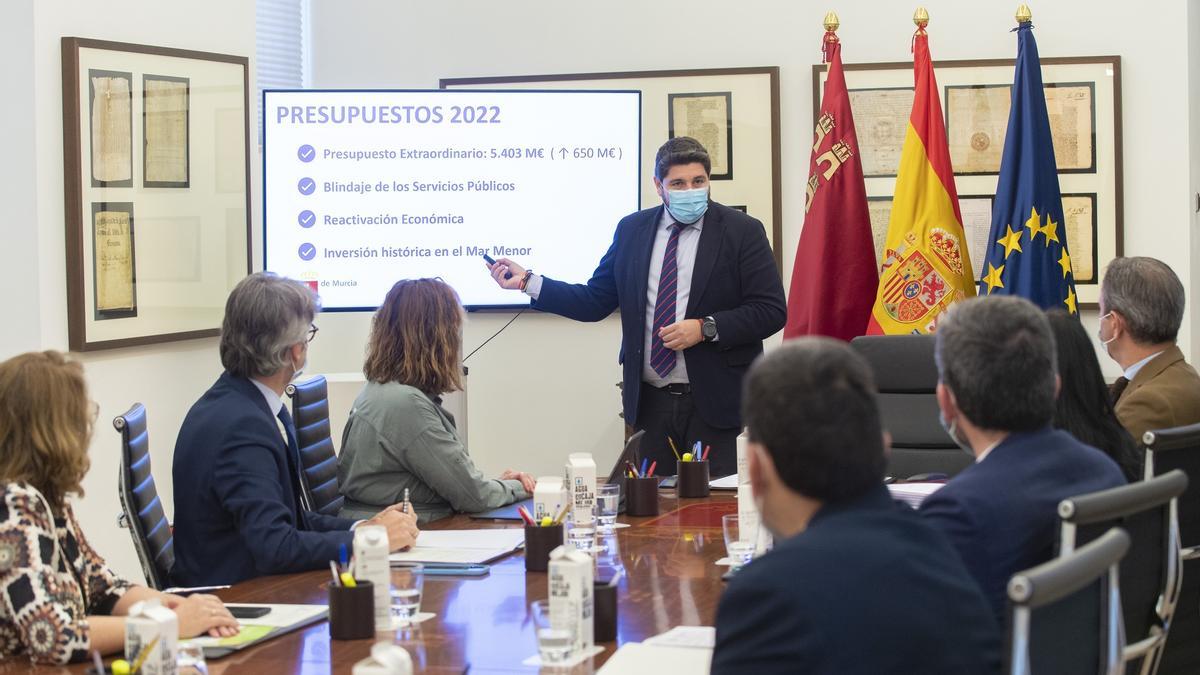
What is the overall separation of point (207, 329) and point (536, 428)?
1639 mm

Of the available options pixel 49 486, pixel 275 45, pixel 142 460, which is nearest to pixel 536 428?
pixel 275 45

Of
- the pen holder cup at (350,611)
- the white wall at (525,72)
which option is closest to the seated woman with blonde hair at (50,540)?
the pen holder cup at (350,611)

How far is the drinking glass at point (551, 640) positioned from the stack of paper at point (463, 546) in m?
0.75

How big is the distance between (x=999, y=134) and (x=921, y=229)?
65 cm

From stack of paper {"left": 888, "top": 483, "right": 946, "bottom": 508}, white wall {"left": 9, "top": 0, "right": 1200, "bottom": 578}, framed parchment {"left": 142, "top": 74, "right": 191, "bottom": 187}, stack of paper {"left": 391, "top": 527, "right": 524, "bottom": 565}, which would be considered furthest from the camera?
framed parchment {"left": 142, "top": 74, "right": 191, "bottom": 187}

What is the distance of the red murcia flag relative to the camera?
5.28 metres

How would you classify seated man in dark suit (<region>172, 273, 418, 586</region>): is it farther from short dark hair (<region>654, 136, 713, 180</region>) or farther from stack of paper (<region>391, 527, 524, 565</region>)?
short dark hair (<region>654, 136, 713, 180</region>)

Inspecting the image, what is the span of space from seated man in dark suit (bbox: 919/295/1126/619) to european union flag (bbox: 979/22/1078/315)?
310 centimetres

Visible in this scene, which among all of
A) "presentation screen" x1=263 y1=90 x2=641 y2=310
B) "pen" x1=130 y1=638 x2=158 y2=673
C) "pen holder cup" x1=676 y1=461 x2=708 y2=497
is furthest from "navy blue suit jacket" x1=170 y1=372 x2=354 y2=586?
"presentation screen" x1=263 y1=90 x2=641 y2=310

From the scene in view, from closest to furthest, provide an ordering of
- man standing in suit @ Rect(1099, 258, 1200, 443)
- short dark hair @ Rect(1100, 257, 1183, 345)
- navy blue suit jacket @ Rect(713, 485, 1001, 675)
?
navy blue suit jacket @ Rect(713, 485, 1001, 675) → man standing in suit @ Rect(1099, 258, 1200, 443) → short dark hair @ Rect(1100, 257, 1183, 345)

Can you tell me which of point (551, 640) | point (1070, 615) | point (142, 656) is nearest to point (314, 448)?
point (551, 640)

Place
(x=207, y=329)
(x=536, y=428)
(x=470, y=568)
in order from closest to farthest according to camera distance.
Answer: (x=470, y=568), (x=207, y=329), (x=536, y=428)

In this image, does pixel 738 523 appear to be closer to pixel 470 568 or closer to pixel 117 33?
pixel 470 568

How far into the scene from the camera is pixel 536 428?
19.6ft
